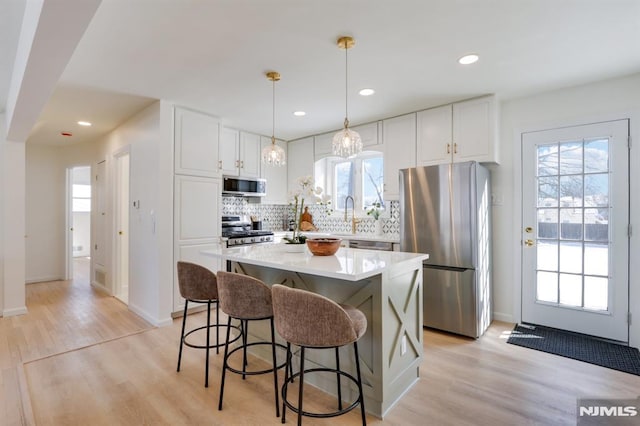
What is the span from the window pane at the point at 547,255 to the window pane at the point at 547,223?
82 mm

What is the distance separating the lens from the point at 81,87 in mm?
3051

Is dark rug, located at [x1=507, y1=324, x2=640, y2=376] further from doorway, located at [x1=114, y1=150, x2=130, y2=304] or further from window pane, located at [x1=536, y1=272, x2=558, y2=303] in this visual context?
doorway, located at [x1=114, y1=150, x2=130, y2=304]

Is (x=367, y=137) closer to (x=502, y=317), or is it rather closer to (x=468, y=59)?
(x=468, y=59)

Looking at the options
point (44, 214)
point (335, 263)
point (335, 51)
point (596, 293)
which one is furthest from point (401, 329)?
point (44, 214)

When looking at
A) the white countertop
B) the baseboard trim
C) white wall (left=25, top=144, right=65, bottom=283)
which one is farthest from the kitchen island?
white wall (left=25, top=144, right=65, bottom=283)

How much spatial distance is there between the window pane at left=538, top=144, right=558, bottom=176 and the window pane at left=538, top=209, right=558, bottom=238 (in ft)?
1.29

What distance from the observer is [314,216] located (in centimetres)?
534

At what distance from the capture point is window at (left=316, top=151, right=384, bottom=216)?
4.69m

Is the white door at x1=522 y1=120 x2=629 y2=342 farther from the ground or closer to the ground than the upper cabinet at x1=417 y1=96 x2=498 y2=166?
closer to the ground

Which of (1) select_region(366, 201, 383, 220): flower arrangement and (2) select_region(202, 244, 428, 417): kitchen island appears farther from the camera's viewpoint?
(1) select_region(366, 201, 383, 220): flower arrangement

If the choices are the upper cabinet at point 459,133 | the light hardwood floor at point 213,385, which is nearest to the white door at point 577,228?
the upper cabinet at point 459,133

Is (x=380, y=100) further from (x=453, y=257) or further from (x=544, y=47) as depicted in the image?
(x=453, y=257)

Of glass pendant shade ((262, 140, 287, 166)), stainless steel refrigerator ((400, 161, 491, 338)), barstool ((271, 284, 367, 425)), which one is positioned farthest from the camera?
stainless steel refrigerator ((400, 161, 491, 338))

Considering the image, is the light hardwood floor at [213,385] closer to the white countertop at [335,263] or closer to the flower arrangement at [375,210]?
the white countertop at [335,263]
